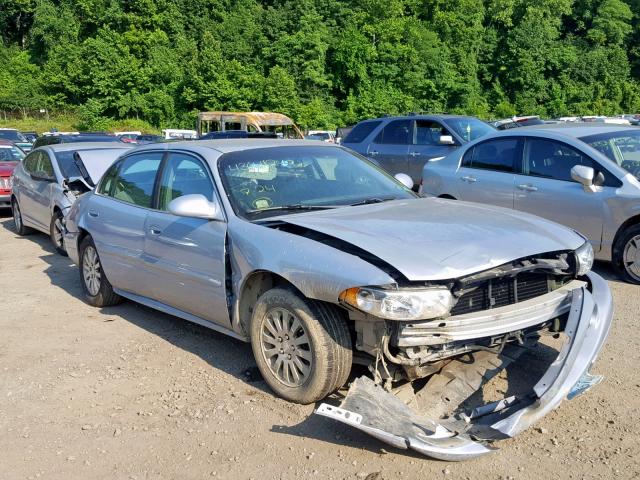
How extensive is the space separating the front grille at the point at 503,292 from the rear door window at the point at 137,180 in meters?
2.94

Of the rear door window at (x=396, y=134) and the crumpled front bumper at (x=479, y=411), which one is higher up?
the rear door window at (x=396, y=134)

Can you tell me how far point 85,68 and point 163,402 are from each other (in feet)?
204

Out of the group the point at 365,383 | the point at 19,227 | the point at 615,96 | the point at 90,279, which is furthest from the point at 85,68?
the point at 365,383

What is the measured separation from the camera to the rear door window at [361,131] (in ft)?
44.0

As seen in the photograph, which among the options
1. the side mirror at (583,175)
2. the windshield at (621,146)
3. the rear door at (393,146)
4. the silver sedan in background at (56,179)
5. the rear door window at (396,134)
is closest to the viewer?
the side mirror at (583,175)

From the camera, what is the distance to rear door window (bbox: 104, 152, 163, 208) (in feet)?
18.7

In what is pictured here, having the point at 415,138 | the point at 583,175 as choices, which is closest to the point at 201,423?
the point at 583,175

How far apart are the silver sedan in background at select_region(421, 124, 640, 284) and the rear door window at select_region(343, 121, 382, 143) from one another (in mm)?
4934

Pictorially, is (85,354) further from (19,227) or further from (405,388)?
(19,227)

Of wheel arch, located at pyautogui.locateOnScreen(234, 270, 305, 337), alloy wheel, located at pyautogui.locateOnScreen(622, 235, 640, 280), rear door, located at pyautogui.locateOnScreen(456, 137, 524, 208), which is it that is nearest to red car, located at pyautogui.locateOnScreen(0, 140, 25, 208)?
rear door, located at pyautogui.locateOnScreen(456, 137, 524, 208)

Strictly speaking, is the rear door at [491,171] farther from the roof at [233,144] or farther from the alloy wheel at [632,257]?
the roof at [233,144]

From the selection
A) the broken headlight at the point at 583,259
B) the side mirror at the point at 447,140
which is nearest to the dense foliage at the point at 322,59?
the side mirror at the point at 447,140

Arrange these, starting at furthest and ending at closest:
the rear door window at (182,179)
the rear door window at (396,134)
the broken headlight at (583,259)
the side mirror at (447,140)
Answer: the rear door window at (396,134), the side mirror at (447,140), the rear door window at (182,179), the broken headlight at (583,259)

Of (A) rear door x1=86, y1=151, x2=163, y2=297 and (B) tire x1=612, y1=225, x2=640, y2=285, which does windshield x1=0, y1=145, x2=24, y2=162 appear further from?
(B) tire x1=612, y1=225, x2=640, y2=285
